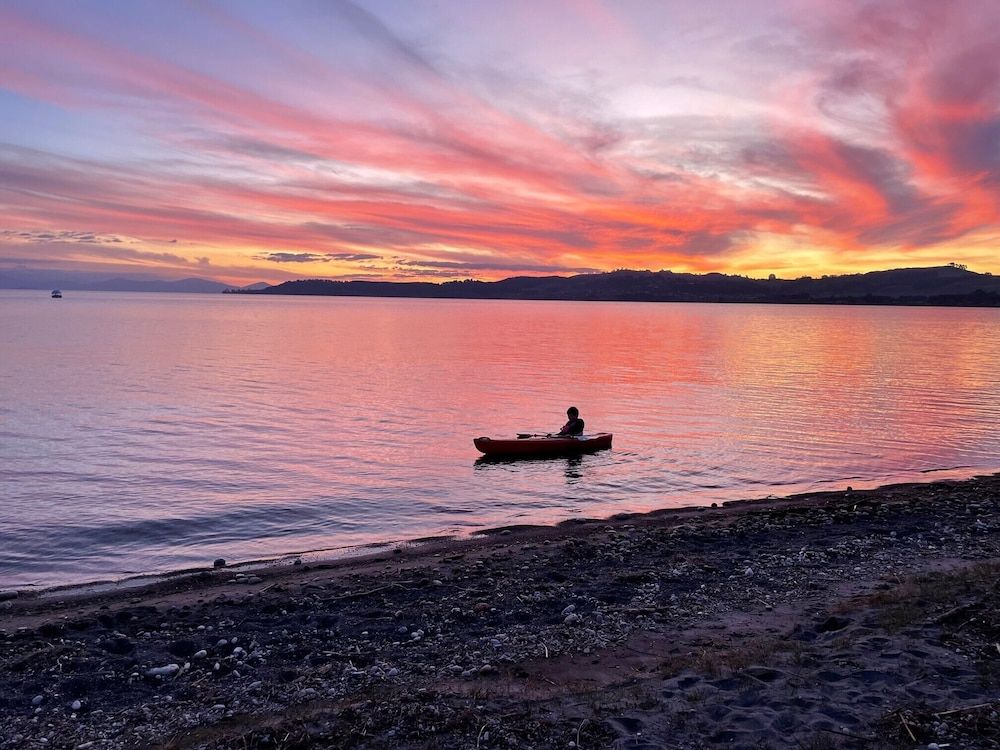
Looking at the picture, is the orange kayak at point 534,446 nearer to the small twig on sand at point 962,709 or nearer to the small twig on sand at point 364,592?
the small twig on sand at point 364,592

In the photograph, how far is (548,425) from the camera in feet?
123

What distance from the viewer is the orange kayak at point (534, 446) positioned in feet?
94.0

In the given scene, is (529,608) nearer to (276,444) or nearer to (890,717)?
(890,717)

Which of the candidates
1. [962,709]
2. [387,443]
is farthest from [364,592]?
A: [387,443]

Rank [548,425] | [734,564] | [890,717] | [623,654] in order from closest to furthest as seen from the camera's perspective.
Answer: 1. [890,717]
2. [623,654]
3. [734,564]
4. [548,425]

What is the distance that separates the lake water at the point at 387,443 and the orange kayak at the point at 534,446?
1.94 feet

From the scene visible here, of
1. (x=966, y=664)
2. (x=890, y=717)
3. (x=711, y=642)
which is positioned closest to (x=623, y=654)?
(x=711, y=642)

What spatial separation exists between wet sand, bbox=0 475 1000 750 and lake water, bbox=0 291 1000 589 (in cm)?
531

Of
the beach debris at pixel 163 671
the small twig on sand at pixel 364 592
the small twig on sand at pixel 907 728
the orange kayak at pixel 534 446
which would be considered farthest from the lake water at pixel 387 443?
the small twig on sand at pixel 907 728

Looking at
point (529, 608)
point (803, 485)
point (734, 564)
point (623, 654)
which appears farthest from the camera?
point (803, 485)

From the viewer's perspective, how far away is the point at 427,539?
18453mm

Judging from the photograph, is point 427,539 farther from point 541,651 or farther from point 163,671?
point 163,671

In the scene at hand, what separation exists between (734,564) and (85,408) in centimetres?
3599

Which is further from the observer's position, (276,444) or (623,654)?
(276,444)
